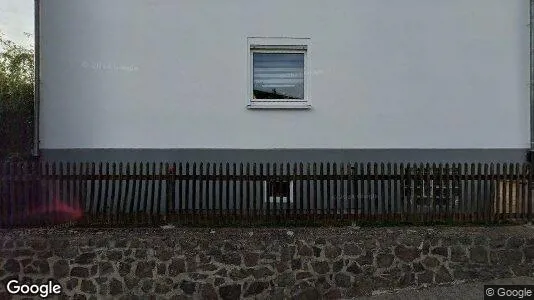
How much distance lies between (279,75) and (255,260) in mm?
3369

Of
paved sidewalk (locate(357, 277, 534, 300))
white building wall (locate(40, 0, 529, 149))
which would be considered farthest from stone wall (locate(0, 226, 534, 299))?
white building wall (locate(40, 0, 529, 149))

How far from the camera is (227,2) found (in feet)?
23.3

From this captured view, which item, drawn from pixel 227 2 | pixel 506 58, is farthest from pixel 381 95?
pixel 227 2

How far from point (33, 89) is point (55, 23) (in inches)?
43.8

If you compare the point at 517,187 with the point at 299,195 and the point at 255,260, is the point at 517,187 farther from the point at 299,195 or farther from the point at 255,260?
the point at 255,260

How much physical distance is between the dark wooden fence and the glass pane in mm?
1989

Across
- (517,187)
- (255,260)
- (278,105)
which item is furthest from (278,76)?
(517,187)

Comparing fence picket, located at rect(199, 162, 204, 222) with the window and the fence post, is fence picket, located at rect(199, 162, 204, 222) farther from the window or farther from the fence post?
the fence post

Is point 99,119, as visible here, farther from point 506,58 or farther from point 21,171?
point 506,58

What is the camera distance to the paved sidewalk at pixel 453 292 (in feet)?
16.9

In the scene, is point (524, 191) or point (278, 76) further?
point (278, 76)

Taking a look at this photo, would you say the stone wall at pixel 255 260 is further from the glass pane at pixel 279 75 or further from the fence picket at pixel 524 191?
the glass pane at pixel 279 75

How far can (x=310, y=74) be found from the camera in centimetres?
725

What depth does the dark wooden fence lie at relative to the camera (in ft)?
18.6
